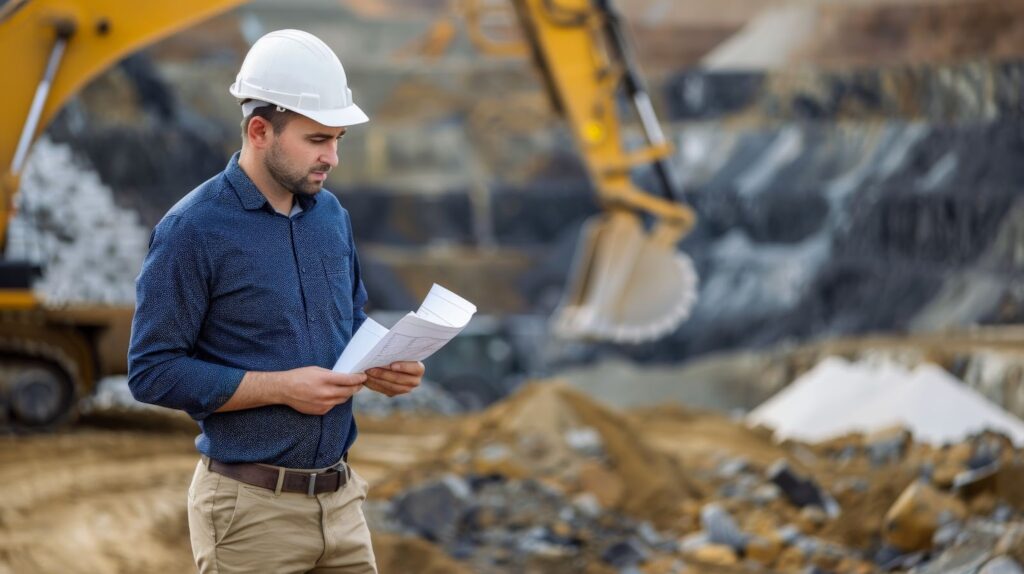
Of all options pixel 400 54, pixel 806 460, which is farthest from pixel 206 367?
pixel 400 54

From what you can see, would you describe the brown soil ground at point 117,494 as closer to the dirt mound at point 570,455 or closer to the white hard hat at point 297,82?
the dirt mound at point 570,455

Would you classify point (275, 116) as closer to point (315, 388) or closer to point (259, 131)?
point (259, 131)

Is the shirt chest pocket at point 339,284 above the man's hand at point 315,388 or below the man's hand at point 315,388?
above

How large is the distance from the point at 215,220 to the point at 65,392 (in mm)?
8925

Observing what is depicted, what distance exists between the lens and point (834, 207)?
19.0 metres

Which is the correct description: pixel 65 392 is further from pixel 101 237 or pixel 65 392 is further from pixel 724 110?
pixel 724 110

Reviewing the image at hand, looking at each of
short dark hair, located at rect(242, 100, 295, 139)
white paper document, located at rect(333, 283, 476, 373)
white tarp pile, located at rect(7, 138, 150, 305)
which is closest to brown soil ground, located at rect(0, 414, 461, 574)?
white paper document, located at rect(333, 283, 476, 373)

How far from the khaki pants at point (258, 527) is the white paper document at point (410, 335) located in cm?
27

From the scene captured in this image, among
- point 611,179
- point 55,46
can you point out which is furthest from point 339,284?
point 611,179

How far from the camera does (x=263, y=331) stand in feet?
7.51

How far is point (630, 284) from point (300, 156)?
759 centimetres

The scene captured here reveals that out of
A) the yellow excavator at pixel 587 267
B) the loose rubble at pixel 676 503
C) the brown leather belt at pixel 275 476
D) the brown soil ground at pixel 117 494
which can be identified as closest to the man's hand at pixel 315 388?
the brown leather belt at pixel 275 476

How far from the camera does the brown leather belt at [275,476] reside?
7.52ft

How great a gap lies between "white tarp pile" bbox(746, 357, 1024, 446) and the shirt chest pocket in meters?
7.06
